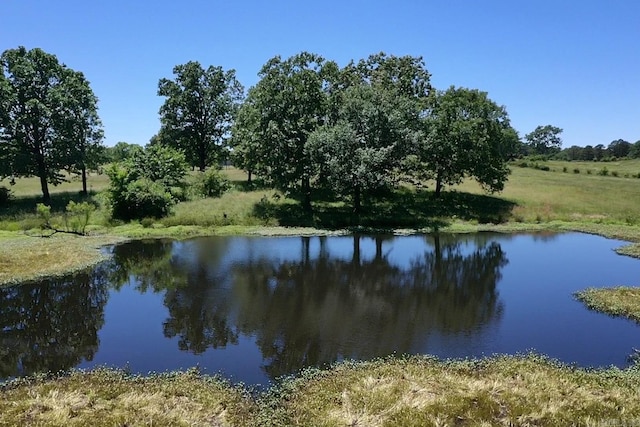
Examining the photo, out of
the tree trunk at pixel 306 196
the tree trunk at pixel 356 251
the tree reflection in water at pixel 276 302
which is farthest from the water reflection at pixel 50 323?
the tree trunk at pixel 306 196

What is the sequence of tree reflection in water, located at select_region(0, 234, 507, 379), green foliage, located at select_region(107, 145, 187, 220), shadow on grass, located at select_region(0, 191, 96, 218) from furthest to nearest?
1. shadow on grass, located at select_region(0, 191, 96, 218)
2. green foliage, located at select_region(107, 145, 187, 220)
3. tree reflection in water, located at select_region(0, 234, 507, 379)

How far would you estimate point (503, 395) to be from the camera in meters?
11.8

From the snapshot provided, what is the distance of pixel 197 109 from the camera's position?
57.4 meters

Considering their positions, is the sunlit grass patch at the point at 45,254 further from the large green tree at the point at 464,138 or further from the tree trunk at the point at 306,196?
the large green tree at the point at 464,138

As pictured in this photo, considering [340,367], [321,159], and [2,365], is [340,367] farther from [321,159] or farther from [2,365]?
[321,159]

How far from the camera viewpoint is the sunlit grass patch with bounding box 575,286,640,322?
61.9 ft

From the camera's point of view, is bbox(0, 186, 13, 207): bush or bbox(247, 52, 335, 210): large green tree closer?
bbox(247, 52, 335, 210): large green tree

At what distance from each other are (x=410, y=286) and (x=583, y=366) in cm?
961

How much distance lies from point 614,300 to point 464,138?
2795cm

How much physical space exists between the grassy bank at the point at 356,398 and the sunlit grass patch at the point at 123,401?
0.02m

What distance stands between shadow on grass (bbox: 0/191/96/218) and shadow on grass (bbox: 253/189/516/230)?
19.0 metres

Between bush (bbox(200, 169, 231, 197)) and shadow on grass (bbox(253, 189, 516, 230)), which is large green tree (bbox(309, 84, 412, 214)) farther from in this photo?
bush (bbox(200, 169, 231, 197))

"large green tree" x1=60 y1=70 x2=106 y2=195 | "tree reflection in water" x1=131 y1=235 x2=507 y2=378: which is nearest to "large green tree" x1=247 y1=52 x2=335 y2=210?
"tree reflection in water" x1=131 y1=235 x2=507 y2=378

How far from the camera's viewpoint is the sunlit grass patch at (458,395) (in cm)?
1088
